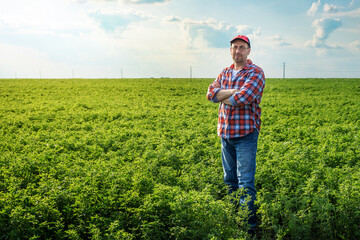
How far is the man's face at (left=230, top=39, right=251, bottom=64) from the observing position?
4.40m

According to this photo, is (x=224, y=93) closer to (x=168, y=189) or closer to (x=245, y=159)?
(x=245, y=159)

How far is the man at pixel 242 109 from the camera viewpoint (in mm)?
4379

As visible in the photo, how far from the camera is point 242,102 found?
14.1ft

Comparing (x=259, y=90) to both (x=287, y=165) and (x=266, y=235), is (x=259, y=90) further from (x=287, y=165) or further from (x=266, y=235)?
(x=287, y=165)

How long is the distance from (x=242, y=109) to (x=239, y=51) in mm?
895

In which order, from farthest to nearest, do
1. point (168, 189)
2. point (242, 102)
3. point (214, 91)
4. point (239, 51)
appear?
point (168, 189), point (214, 91), point (239, 51), point (242, 102)

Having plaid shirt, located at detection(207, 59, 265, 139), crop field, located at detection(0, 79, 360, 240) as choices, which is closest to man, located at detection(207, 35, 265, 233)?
plaid shirt, located at detection(207, 59, 265, 139)

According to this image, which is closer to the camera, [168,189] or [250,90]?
[250,90]

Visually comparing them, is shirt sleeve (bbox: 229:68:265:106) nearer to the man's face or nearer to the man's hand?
the man's hand

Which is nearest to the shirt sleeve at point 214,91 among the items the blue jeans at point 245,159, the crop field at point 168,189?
the blue jeans at point 245,159

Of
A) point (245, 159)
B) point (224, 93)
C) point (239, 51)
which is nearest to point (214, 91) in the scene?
point (224, 93)

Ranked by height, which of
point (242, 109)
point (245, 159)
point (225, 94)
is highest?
point (225, 94)

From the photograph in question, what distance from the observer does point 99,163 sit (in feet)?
23.2

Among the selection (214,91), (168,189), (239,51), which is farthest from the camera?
(168,189)
